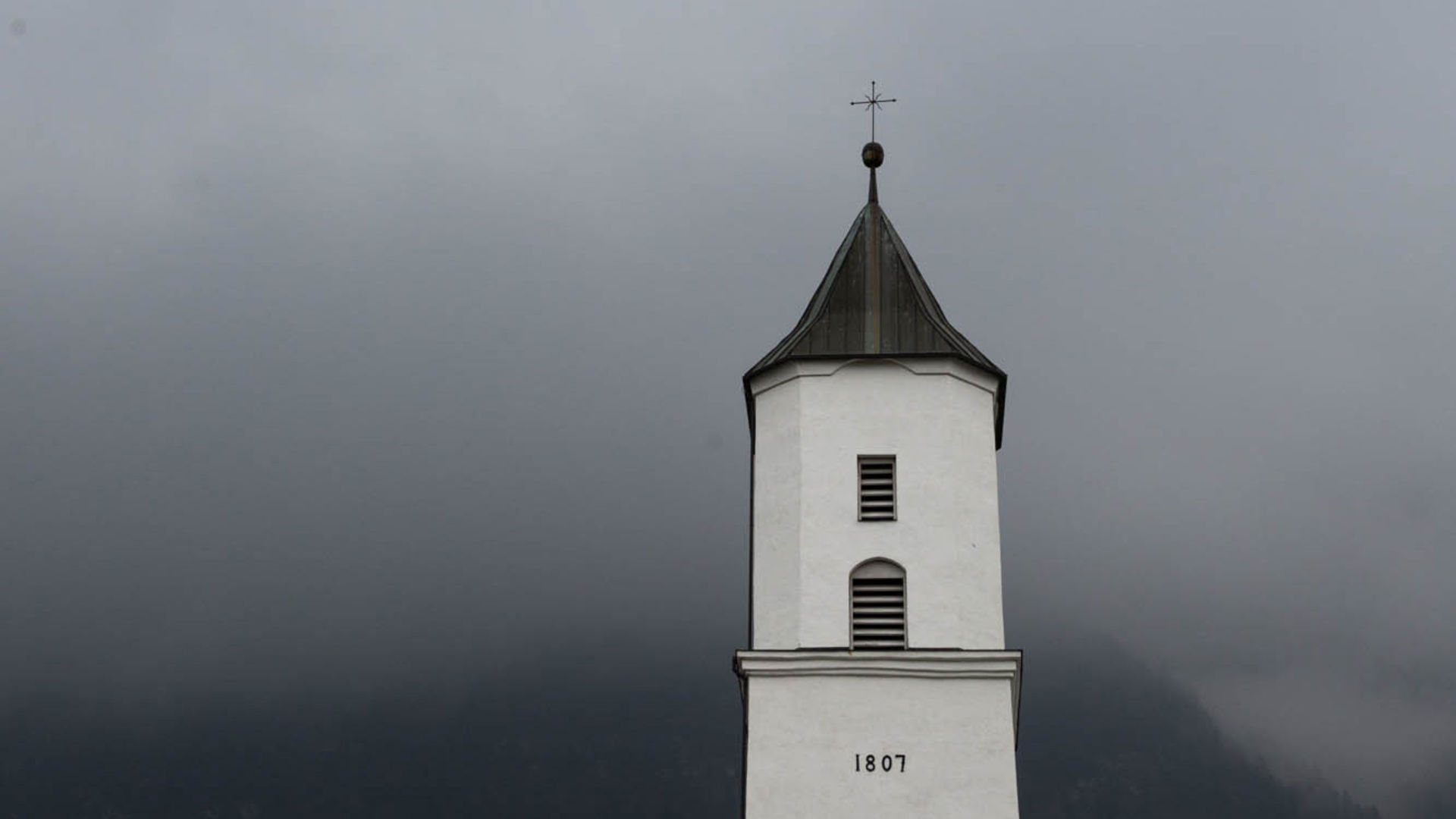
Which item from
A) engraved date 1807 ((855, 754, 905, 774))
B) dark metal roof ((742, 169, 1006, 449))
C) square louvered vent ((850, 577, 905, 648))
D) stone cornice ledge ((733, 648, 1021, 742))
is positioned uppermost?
dark metal roof ((742, 169, 1006, 449))

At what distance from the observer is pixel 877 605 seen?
3309 centimetres

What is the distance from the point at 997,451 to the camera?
1389 inches

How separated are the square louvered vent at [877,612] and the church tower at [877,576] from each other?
24 mm

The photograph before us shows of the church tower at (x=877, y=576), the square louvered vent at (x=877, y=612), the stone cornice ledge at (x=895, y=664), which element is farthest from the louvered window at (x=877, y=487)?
the stone cornice ledge at (x=895, y=664)

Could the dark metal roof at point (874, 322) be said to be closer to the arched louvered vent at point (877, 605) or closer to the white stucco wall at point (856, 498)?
the white stucco wall at point (856, 498)

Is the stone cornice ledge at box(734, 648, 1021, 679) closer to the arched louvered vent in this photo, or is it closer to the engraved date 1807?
the arched louvered vent

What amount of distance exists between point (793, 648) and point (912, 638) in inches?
67.0

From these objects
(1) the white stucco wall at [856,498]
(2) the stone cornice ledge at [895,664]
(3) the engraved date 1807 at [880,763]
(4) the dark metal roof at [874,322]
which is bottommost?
(3) the engraved date 1807 at [880,763]

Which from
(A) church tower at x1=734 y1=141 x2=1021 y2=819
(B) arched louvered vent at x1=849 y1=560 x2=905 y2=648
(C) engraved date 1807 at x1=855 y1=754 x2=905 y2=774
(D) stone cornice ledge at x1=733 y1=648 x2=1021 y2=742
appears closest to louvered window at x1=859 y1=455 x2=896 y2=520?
(A) church tower at x1=734 y1=141 x2=1021 y2=819

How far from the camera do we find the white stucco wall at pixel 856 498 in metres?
33.0

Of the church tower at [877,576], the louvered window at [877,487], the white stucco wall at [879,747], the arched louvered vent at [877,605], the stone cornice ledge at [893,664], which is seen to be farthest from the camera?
the louvered window at [877,487]

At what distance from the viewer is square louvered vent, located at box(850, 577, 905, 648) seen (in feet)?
108

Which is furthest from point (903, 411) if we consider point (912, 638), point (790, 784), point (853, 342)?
point (790, 784)

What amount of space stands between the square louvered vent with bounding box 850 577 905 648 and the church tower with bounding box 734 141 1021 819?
24mm
